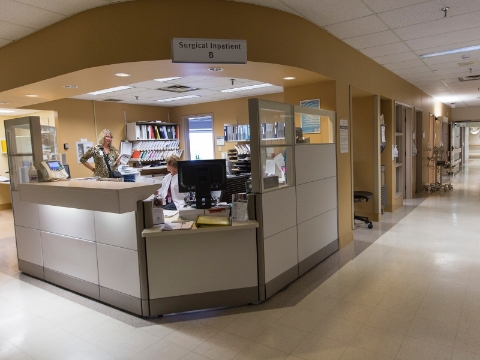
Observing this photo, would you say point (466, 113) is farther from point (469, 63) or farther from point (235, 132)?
point (235, 132)

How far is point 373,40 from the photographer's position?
15.8 feet

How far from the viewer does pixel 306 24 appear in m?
4.03

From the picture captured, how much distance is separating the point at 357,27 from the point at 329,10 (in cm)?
74

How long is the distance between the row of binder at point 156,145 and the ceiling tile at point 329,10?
21.4 feet

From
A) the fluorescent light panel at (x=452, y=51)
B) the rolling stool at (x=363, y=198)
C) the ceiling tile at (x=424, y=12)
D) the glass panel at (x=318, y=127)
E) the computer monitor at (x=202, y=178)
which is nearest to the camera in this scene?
the computer monitor at (x=202, y=178)

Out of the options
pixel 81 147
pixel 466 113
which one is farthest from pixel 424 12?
pixel 466 113

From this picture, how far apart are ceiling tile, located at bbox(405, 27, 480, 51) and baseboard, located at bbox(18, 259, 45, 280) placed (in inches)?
226

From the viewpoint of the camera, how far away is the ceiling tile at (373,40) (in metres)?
4.61

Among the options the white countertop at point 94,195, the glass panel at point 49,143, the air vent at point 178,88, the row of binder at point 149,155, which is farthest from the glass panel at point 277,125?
the row of binder at point 149,155

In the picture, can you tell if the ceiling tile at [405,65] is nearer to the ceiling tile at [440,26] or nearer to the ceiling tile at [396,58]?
the ceiling tile at [396,58]

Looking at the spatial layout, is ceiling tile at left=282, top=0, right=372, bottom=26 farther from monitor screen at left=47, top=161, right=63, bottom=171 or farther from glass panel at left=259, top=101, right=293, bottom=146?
monitor screen at left=47, top=161, right=63, bottom=171

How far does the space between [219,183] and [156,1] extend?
1.84m

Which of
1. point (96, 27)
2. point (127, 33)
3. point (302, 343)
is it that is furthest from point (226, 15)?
point (302, 343)

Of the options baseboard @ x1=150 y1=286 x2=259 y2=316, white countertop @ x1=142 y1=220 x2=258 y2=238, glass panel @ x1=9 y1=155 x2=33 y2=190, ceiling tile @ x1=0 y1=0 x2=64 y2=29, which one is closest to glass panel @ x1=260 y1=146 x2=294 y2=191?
white countertop @ x1=142 y1=220 x2=258 y2=238
